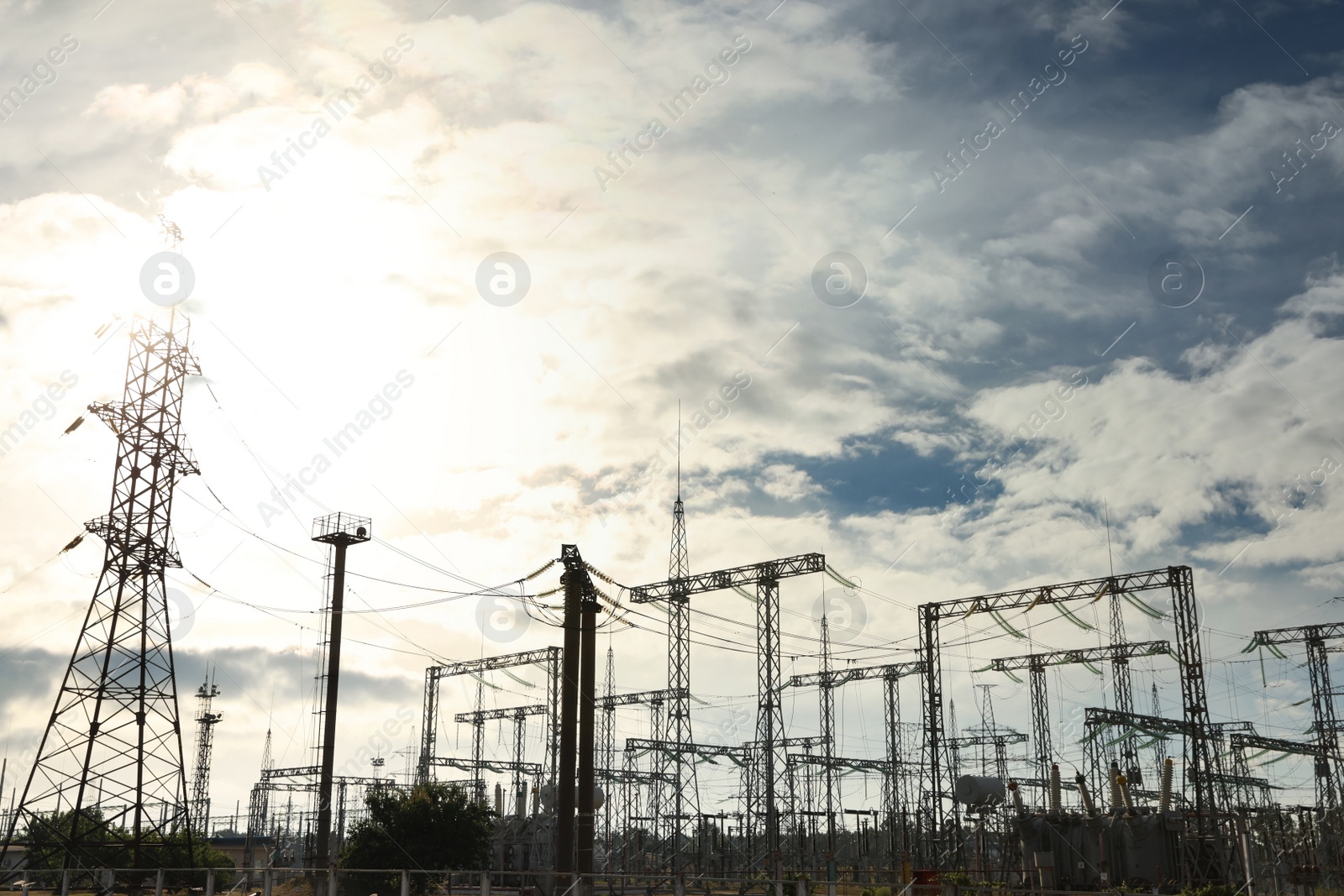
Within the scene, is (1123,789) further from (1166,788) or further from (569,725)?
(569,725)

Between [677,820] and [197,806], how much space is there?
5256 centimetres

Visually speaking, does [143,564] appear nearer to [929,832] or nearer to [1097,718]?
[929,832]

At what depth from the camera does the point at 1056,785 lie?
41375 mm

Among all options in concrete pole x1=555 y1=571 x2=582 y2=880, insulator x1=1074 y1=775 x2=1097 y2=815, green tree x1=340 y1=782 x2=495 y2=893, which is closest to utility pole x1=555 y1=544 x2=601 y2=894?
concrete pole x1=555 y1=571 x2=582 y2=880

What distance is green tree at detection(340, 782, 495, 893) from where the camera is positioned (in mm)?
41406

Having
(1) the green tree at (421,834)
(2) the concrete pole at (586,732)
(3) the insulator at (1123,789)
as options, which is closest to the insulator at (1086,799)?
(3) the insulator at (1123,789)

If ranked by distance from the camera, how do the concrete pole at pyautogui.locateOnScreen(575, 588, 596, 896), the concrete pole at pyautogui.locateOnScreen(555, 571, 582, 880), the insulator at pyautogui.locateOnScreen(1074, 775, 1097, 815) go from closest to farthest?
the concrete pole at pyautogui.locateOnScreen(555, 571, 582, 880) → the concrete pole at pyautogui.locateOnScreen(575, 588, 596, 896) → the insulator at pyautogui.locateOnScreen(1074, 775, 1097, 815)

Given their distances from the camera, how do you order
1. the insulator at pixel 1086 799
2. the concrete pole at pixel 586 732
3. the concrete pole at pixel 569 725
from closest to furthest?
the concrete pole at pixel 569 725
the concrete pole at pixel 586 732
the insulator at pixel 1086 799

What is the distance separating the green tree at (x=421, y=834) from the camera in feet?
136

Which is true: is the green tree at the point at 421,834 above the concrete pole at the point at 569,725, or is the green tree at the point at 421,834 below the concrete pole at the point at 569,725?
below

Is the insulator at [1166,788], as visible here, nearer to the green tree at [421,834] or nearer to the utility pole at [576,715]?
the utility pole at [576,715]

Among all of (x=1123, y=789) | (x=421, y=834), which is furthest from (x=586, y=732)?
(x=1123, y=789)

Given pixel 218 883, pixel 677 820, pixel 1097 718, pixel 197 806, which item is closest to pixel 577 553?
pixel 677 820

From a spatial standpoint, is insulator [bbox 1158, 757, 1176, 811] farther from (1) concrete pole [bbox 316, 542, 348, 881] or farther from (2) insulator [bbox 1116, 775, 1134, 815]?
(1) concrete pole [bbox 316, 542, 348, 881]
